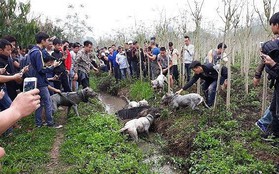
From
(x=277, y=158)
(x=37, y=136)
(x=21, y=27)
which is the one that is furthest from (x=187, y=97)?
(x=21, y=27)

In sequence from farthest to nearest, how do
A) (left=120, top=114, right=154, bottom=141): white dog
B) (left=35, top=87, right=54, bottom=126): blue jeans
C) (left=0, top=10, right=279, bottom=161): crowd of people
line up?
1. (left=120, top=114, right=154, bottom=141): white dog
2. (left=35, top=87, right=54, bottom=126): blue jeans
3. (left=0, top=10, right=279, bottom=161): crowd of people

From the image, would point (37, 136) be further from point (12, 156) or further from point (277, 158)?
point (277, 158)

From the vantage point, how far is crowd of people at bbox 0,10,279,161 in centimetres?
462

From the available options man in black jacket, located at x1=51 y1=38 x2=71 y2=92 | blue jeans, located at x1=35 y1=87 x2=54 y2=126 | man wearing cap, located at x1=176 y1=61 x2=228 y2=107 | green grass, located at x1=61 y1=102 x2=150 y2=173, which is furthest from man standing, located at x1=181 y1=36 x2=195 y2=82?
blue jeans, located at x1=35 y1=87 x2=54 y2=126

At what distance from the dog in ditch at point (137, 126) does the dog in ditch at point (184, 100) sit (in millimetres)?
723

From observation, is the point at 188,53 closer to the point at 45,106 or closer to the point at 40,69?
the point at 45,106

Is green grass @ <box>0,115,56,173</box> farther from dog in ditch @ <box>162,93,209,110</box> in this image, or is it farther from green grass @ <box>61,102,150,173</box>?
dog in ditch @ <box>162,93,209,110</box>

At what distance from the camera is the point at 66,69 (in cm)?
891

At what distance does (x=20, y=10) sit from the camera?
13.2 metres

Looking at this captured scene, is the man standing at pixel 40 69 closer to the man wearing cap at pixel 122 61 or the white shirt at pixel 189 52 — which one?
the white shirt at pixel 189 52

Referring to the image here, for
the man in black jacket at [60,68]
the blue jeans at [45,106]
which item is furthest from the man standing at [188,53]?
the blue jeans at [45,106]

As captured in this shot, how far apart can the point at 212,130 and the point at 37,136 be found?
3763 mm

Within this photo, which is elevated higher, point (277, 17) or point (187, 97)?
point (277, 17)

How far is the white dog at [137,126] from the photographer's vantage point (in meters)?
6.87
